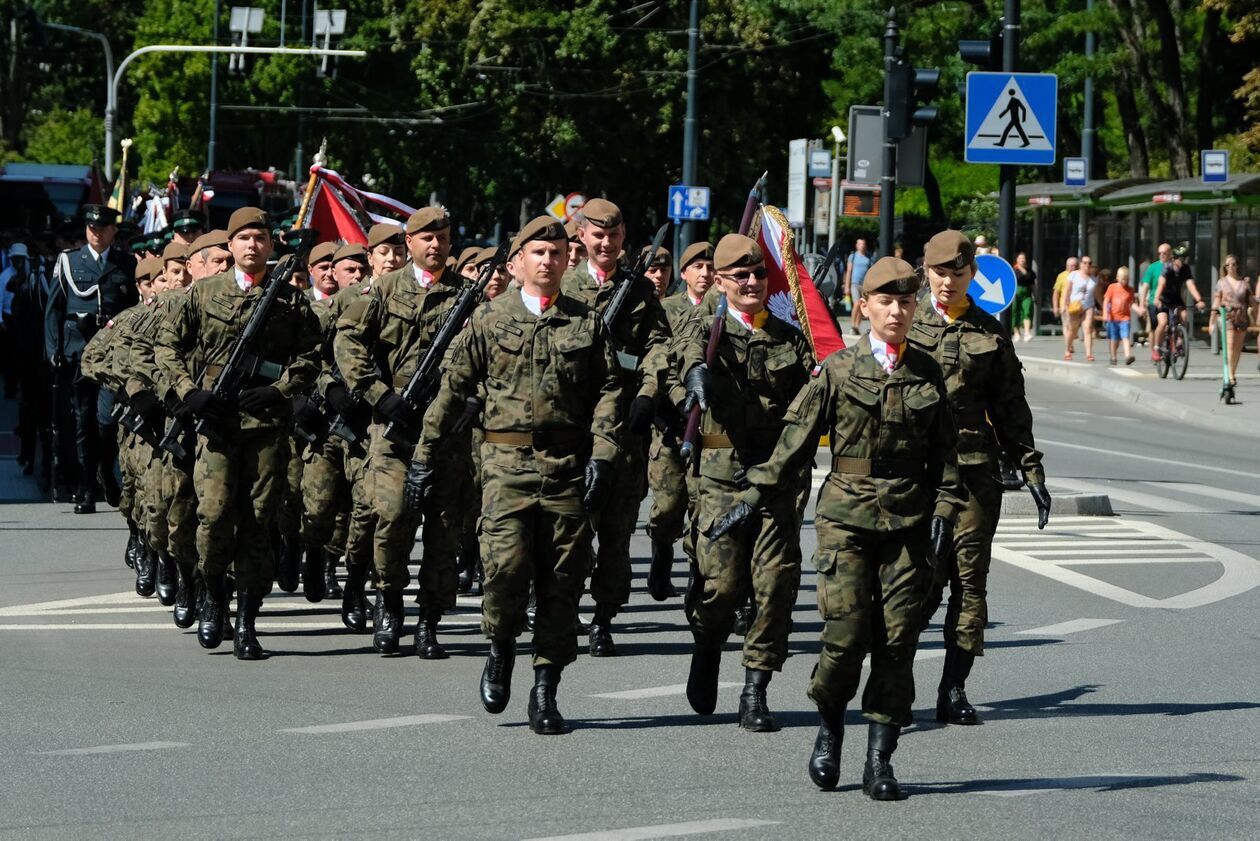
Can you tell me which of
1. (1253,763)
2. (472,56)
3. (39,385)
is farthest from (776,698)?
(472,56)

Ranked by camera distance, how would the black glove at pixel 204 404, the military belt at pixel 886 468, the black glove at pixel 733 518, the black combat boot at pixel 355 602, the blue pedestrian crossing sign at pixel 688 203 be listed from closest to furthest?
1. the military belt at pixel 886 468
2. the black glove at pixel 733 518
3. the black glove at pixel 204 404
4. the black combat boot at pixel 355 602
5. the blue pedestrian crossing sign at pixel 688 203

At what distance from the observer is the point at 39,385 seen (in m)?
18.5

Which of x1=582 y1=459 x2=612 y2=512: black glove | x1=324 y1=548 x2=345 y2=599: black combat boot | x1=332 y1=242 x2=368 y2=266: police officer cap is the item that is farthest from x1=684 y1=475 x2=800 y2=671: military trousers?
x1=324 y1=548 x2=345 y2=599: black combat boot

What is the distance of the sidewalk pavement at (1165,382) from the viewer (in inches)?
1091

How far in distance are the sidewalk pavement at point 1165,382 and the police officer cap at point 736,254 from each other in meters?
18.0

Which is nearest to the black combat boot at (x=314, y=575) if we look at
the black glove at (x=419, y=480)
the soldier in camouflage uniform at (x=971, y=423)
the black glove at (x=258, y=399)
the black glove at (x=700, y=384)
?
the black glove at (x=258, y=399)

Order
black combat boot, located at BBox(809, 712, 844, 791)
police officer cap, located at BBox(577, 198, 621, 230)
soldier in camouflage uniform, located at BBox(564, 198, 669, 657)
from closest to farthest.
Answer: black combat boot, located at BBox(809, 712, 844, 791) → soldier in camouflage uniform, located at BBox(564, 198, 669, 657) → police officer cap, located at BBox(577, 198, 621, 230)

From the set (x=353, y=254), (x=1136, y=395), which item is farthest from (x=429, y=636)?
(x=1136, y=395)

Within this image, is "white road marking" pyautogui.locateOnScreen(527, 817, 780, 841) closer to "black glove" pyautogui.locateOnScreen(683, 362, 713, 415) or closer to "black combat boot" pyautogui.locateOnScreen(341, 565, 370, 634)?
"black glove" pyautogui.locateOnScreen(683, 362, 713, 415)

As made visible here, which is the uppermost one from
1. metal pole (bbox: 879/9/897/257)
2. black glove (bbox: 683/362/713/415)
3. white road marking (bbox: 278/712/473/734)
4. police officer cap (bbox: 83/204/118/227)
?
metal pole (bbox: 879/9/897/257)

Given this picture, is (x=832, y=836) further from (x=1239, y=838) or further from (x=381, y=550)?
(x=381, y=550)

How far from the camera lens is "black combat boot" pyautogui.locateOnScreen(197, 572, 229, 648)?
10.8 metres

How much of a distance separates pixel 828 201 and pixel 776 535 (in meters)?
25.9

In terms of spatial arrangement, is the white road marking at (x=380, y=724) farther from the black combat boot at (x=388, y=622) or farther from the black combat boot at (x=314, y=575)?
the black combat boot at (x=314, y=575)
